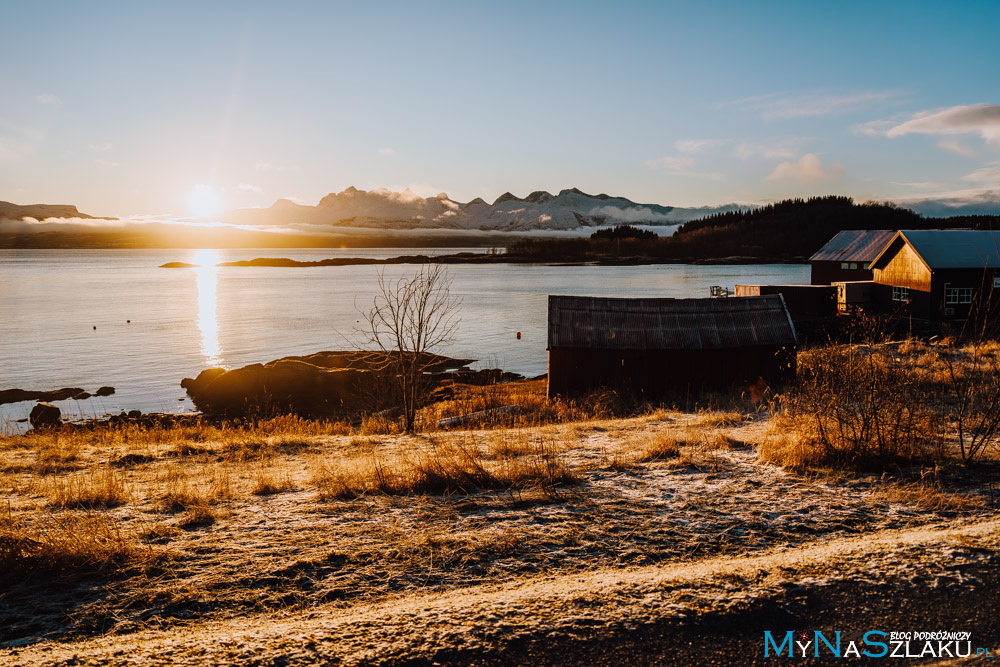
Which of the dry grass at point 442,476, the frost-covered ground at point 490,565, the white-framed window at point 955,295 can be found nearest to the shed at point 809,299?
the white-framed window at point 955,295

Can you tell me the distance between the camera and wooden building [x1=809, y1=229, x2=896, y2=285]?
181 feet

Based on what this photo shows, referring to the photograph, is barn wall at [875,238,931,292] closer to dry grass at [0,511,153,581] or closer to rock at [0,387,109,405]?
dry grass at [0,511,153,581]

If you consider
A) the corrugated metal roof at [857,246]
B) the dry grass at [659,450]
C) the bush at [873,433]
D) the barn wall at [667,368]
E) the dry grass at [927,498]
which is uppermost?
the corrugated metal roof at [857,246]

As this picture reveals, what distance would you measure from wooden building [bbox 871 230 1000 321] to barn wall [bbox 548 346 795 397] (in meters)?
20.9

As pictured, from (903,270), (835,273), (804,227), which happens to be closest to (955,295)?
(903,270)

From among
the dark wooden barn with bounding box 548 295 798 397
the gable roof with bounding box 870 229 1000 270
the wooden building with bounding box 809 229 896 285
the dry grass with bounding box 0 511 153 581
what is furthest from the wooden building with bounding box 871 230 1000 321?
the dry grass with bounding box 0 511 153 581

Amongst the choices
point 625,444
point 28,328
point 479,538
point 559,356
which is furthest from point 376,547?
point 28,328

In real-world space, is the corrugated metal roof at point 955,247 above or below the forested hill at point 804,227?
below

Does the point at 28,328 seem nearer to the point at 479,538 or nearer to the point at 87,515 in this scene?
the point at 87,515

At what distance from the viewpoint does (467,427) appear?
1636 centimetres

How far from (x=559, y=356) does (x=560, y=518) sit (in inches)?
635

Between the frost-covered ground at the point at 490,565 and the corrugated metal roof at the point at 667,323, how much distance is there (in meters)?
14.0

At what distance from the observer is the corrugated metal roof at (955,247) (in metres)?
37.4

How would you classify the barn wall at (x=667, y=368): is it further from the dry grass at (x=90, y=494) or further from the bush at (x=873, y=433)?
the dry grass at (x=90, y=494)
